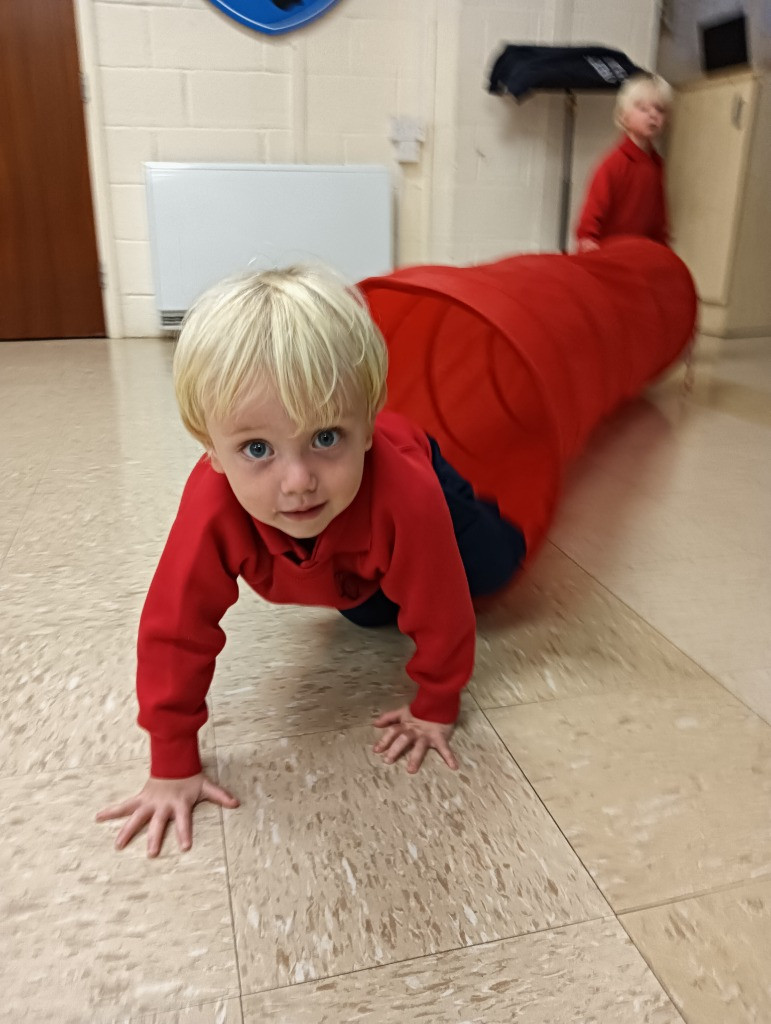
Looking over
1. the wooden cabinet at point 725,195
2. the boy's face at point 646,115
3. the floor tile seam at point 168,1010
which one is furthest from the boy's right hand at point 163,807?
the wooden cabinet at point 725,195

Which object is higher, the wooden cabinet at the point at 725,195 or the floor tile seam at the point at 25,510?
the wooden cabinet at the point at 725,195

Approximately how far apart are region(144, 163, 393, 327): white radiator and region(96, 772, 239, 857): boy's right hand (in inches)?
91.6

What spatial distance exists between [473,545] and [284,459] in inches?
16.2

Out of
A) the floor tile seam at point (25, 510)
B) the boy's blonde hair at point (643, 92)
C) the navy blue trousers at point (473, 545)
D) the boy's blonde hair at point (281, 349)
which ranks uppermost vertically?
the boy's blonde hair at point (643, 92)

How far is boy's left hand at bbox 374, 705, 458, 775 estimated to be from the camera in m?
0.81

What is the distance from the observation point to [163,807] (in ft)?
2.41

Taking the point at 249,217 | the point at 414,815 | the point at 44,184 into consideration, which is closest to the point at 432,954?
the point at 414,815

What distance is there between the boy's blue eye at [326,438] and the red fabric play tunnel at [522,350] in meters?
0.52

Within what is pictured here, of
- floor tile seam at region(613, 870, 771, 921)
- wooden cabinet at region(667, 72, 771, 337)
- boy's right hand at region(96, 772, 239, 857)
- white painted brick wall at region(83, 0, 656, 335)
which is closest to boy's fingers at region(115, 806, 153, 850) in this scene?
boy's right hand at region(96, 772, 239, 857)

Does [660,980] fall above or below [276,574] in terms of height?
below

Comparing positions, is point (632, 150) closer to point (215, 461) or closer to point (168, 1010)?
point (215, 461)

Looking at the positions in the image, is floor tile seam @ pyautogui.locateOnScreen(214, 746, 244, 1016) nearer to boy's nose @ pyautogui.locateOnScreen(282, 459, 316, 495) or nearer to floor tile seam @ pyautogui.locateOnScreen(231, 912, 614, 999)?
floor tile seam @ pyautogui.locateOnScreen(231, 912, 614, 999)

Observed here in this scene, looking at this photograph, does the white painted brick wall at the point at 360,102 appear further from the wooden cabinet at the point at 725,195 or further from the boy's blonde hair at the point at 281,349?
the boy's blonde hair at the point at 281,349

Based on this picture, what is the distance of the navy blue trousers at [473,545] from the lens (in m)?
0.99
